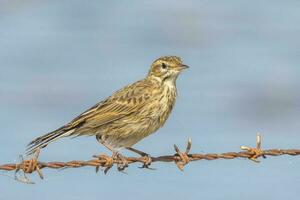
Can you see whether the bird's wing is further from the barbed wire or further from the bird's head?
the barbed wire

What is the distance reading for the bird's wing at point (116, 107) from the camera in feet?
36.9

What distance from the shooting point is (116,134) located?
11414 mm

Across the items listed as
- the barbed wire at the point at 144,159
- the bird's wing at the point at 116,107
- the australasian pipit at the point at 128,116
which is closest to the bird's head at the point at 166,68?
the australasian pipit at the point at 128,116

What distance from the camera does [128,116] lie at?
11539 millimetres

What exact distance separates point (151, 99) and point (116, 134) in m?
0.61

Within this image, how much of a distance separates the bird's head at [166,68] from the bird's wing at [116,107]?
19 centimetres

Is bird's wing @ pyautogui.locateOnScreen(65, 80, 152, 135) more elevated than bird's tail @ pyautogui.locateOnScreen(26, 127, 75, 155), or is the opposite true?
bird's wing @ pyautogui.locateOnScreen(65, 80, 152, 135)

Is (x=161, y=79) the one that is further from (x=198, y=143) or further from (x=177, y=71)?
(x=198, y=143)

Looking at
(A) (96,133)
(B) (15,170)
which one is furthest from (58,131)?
(B) (15,170)

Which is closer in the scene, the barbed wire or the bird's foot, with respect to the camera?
the barbed wire

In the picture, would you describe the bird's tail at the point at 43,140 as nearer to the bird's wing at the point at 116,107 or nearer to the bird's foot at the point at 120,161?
the bird's wing at the point at 116,107

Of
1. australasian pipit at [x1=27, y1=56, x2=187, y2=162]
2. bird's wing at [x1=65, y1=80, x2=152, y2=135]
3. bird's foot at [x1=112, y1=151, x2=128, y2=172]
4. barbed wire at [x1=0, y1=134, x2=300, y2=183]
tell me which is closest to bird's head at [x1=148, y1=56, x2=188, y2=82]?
australasian pipit at [x1=27, y1=56, x2=187, y2=162]

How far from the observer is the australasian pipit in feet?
37.0

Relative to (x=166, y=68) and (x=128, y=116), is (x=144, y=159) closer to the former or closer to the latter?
(x=128, y=116)
